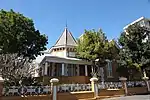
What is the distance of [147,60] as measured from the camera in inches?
856

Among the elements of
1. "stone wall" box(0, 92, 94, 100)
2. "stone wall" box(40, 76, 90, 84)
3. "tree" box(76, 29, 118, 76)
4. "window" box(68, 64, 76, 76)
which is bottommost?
"stone wall" box(0, 92, 94, 100)

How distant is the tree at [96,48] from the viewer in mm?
22547

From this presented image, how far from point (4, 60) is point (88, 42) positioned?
11.3 m

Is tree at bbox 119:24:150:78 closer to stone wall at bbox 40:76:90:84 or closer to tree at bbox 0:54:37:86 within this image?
stone wall at bbox 40:76:90:84

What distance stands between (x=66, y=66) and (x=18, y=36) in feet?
28.9

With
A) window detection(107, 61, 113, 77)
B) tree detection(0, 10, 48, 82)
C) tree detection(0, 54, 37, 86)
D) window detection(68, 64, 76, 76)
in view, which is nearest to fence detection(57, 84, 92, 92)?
tree detection(0, 54, 37, 86)

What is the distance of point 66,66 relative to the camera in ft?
81.5

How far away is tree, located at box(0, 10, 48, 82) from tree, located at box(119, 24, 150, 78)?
404 inches

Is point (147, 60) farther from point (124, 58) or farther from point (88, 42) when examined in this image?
point (88, 42)

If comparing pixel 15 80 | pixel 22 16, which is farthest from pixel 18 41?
pixel 15 80

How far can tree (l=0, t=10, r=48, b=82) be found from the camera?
49.9 feet

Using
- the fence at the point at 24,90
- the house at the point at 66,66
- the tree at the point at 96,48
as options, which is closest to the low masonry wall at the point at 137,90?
the tree at the point at 96,48

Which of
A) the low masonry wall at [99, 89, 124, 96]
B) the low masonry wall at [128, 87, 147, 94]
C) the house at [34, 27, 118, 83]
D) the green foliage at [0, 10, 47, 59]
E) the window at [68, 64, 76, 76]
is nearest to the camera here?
the low masonry wall at [99, 89, 124, 96]

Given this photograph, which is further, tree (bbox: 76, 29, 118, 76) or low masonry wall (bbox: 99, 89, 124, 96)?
tree (bbox: 76, 29, 118, 76)
